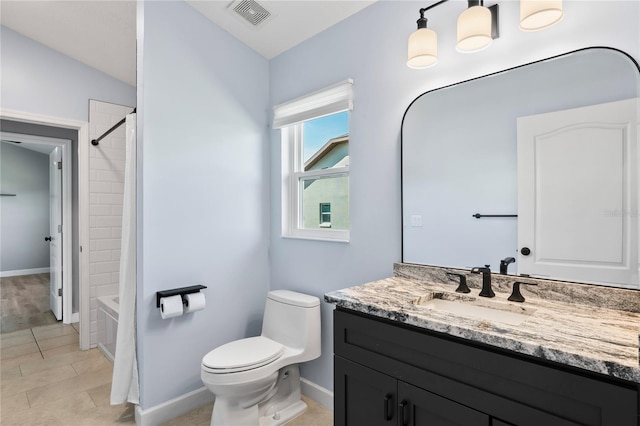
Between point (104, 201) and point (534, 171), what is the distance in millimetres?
3483

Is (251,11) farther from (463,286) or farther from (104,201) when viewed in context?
(104,201)

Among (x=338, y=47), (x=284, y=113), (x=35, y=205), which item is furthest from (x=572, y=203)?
(x=35, y=205)

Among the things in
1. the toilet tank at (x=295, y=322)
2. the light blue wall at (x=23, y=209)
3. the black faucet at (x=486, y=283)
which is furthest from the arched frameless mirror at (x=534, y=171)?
the light blue wall at (x=23, y=209)

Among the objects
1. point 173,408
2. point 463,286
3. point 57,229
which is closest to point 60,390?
point 173,408

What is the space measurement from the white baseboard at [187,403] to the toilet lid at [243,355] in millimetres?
474

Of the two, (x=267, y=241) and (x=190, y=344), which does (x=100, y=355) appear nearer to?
(x=190, y=344)

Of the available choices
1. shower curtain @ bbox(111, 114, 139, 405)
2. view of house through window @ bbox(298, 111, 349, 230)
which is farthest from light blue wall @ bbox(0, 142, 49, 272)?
view of house through window @ bbox(298, 111, 349, 230)

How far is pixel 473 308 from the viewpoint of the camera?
4.49 feet

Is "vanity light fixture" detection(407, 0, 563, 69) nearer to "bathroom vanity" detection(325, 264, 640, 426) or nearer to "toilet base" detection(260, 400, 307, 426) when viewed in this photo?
"bathroom vanity" detection(325, 264, 640, 426)

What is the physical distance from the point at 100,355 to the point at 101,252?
92 cm

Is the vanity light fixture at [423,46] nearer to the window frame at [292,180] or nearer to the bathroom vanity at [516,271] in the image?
the bathroom vanity at [516,271]

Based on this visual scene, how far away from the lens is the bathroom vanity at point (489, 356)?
32.8 inches

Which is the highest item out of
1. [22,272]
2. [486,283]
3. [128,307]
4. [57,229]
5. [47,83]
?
[47,83]

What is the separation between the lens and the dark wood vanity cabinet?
0.83 meters
